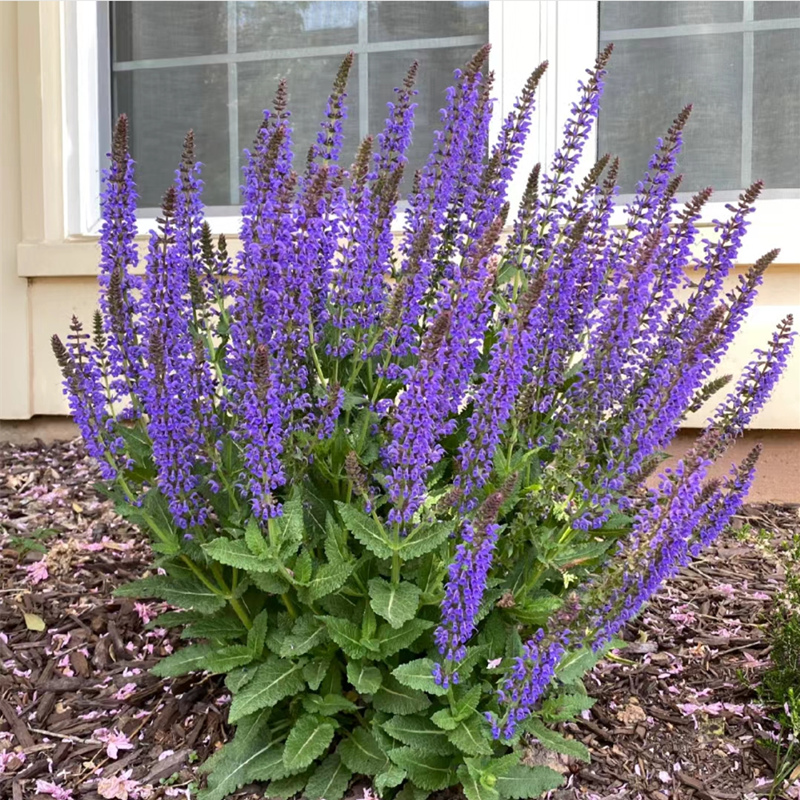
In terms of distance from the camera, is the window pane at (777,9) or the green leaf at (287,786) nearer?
the green leaf at (287,786)

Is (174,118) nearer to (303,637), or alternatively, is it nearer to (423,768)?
(303,637)

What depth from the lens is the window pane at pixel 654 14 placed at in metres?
4.40

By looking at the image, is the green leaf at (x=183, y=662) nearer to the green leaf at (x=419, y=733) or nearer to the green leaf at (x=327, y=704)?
the green leaf at (x=327, y=704)

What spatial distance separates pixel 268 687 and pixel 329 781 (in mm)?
317

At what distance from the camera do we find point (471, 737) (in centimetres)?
196

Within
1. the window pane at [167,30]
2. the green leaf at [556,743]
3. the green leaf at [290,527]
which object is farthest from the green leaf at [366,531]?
the window pane at [167,30]

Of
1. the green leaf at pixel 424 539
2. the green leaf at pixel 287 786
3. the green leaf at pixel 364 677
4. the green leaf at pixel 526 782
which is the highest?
the green leaf at pixel 424 539

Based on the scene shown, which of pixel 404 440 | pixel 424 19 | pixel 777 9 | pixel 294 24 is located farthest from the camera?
pixel 294 24

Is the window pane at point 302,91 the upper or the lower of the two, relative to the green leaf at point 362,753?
upper

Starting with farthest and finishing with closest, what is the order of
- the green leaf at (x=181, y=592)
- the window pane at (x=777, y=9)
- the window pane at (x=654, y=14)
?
the window pane at (x=654, y=14) → the window pane at (x=777, y=9) → the green leaf at (x=181, y=592)

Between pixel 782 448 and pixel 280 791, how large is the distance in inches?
129

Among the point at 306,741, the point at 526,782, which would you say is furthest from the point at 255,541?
the point at 526,782

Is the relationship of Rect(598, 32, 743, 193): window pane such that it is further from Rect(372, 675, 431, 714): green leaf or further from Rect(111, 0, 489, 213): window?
Rect(372, 675, 431, 714): green leaf

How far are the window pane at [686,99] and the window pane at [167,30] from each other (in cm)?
232
